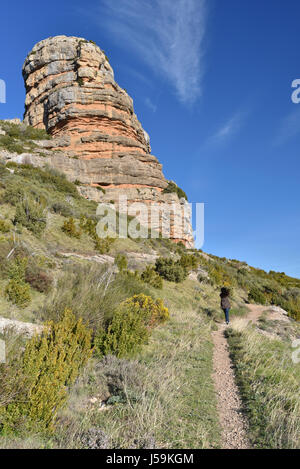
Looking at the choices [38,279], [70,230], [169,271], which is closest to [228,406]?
[38,279]

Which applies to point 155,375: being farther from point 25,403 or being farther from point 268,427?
point 25,403

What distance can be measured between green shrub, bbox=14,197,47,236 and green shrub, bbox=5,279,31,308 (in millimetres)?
5194

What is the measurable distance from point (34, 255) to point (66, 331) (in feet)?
16.1

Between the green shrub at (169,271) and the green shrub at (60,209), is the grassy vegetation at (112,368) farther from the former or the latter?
the green shrub at (60,209)

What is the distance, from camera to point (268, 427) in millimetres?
2836

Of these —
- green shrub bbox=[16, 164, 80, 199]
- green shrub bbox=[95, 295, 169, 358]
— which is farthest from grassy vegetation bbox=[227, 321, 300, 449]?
green shrub bbox=[16, 164, 80, 199]

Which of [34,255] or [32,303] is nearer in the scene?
[32,303]

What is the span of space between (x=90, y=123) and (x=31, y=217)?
26.0 metres

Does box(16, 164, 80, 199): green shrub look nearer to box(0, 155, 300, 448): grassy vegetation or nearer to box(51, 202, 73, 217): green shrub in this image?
box(51, 202, 73, 217): green shrub

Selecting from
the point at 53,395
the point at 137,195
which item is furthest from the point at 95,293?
the point at 137,195

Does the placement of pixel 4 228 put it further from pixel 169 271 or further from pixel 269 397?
pixel 269 397

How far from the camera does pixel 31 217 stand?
10.7 meters

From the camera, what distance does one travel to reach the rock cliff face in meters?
28.2

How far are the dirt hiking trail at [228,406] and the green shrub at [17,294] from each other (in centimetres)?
451
